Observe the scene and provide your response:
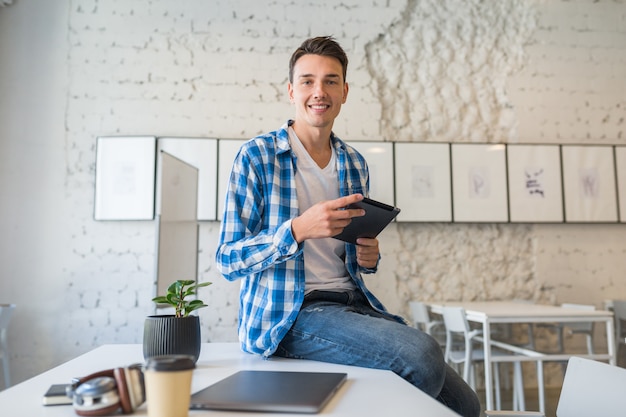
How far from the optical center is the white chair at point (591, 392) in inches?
36.9

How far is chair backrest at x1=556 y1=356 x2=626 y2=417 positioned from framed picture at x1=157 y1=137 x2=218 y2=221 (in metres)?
3.00

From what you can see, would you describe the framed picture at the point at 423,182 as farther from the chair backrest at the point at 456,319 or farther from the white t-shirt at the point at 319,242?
the white t-shirt at the point at 319,242

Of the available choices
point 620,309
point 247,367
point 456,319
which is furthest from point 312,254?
point 620,309

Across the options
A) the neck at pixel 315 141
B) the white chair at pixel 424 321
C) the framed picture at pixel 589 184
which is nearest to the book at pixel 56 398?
the neck at pixel 315 141

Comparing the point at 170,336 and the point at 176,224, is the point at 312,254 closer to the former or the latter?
the point at 170,336

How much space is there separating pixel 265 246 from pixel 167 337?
31 centimetres

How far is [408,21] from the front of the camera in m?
4.13

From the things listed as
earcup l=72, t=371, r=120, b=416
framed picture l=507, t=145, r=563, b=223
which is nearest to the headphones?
earcup l=72, t=371, r=120, b=416

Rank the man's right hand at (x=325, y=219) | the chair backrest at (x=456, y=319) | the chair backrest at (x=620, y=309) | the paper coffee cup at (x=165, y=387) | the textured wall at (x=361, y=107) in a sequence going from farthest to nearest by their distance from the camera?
the textured wall at (x=361, y=107) → the chair backrest at (x=620, y=309) → the chair backrest at (x=456, y=319) → the man's right hand at (x=325, y=219) → the paper coffee cup at (x=165, y=387)

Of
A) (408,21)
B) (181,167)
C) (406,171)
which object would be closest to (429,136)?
(406,171)

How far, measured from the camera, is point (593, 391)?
99 centimetres

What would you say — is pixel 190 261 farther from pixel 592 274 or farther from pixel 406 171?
pixel 592 274

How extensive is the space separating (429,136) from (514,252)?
1136mm

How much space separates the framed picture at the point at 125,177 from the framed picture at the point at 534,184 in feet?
A: 9.13
